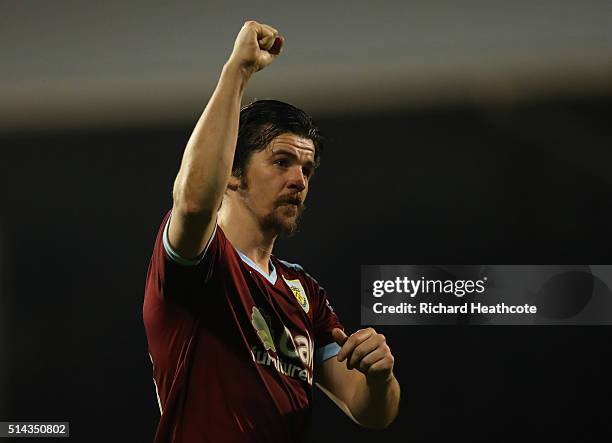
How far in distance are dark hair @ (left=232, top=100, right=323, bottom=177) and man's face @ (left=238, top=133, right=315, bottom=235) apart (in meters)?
0.01

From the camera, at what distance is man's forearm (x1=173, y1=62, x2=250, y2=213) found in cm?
87

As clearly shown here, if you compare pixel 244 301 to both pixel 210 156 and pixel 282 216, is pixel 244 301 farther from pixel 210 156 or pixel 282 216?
pixel 210 156

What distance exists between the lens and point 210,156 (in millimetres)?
873

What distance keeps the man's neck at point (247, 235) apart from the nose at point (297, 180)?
0.09 meters

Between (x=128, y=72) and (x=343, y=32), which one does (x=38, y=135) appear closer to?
(x=128, y=72)

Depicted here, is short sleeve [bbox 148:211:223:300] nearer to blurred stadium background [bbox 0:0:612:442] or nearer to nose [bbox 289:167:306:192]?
nose [bbox 289:167:306:192]

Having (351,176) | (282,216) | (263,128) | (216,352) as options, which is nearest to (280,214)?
(282,216)

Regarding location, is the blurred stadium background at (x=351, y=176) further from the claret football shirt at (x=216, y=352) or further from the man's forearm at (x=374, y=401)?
the claret football shirt at (x=216, y=352)

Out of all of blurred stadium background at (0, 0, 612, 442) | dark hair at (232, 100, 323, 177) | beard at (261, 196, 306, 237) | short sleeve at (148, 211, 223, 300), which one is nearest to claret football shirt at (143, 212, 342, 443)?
short sleeve at (148, 211, 223, 300)

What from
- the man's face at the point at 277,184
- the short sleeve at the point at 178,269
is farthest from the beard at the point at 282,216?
the short sleeve at the point at 178,269

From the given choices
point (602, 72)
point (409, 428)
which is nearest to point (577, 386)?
point (409, 428)

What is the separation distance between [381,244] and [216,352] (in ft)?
2.81

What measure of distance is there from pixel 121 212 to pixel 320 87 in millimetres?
611

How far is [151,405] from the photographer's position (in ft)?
6.09
